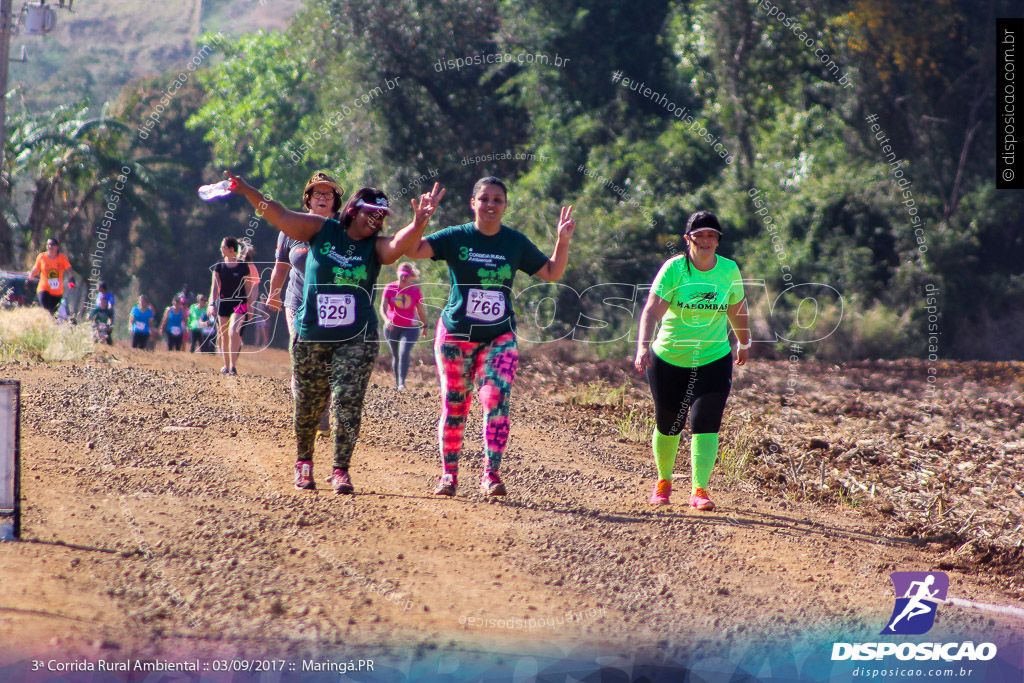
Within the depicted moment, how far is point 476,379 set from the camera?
19.5 ft

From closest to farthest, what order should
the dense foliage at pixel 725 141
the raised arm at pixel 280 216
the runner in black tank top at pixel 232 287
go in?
the raised arm at pixel 280 216 → the runner in black tank top at pixel 232 287 → the dense foliage at pixel 725 141

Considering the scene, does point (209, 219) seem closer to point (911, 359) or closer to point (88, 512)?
point (911, 359)

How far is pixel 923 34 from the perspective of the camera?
19.2 m

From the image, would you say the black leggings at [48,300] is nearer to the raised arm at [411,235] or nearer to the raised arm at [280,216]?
the raised arm at [280,216]

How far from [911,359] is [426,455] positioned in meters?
12.3

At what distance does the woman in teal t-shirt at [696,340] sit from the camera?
5.82 metres

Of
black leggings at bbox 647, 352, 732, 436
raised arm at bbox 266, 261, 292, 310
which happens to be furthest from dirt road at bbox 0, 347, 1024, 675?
raised arm at bbox 266, 261, 292, 310

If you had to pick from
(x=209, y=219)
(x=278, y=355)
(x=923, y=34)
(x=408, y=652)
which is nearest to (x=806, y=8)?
(x=923, y=34)

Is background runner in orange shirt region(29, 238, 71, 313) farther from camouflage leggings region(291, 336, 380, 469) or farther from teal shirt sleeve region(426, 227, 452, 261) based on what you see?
teal shirt sleeve region(426, 227, 452, 261)

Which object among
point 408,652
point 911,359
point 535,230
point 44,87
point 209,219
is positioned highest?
point 44,87

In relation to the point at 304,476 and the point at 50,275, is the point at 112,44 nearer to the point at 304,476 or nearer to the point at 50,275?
the point at 50,275

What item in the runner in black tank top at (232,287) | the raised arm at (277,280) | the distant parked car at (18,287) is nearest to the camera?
the raised arm at (277,280)

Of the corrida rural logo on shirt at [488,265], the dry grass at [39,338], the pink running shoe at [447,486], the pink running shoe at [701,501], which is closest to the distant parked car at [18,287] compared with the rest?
the dry grass at [39,338]

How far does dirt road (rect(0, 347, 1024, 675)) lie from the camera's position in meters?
3.99
